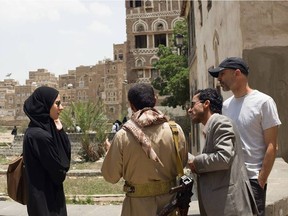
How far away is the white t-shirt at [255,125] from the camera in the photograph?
3.13 meters

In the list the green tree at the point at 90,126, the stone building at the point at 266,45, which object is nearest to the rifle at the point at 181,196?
the stone building at the point at 266,45

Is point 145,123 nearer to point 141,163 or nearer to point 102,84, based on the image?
point 141,163

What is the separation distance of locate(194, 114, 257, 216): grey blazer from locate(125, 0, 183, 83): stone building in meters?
48.5

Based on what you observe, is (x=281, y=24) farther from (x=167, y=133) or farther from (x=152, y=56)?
(x=152, y=56)

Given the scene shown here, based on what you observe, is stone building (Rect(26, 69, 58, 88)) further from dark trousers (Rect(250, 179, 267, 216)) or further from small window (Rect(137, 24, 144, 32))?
dark trousers (Rect(250, 179, 267, 216))

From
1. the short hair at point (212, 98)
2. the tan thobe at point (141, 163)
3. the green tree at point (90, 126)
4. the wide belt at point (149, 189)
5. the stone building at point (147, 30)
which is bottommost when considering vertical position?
the green tree at point (90, 126)

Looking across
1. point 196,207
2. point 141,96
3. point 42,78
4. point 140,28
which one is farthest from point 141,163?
point 42,78

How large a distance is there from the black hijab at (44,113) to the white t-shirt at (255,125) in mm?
1413

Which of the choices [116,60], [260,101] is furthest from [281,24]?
[116,60]

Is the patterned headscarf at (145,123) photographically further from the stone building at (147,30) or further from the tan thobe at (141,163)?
the stone building at (147,30)

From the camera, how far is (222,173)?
2.84 meters

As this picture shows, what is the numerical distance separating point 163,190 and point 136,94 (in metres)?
0.69

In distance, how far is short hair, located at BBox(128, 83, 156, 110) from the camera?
9.99 feet

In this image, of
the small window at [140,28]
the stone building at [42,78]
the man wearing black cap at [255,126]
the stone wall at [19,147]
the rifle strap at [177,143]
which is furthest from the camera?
the stone building at [42,78]
